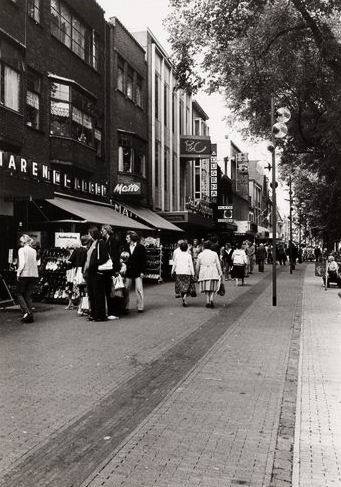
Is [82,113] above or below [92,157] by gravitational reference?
above

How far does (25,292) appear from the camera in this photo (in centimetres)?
1177

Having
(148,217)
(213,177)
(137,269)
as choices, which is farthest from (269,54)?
(213,177)

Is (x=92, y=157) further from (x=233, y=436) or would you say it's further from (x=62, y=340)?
(x=233, y=436)

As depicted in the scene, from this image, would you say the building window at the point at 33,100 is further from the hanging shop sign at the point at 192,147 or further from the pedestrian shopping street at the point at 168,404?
the hanging shop sign at the point at 192,147

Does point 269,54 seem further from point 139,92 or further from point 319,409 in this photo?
point 319,409

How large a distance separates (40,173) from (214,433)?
11271 millimetres

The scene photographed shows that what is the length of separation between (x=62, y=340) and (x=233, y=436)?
513 centimetres

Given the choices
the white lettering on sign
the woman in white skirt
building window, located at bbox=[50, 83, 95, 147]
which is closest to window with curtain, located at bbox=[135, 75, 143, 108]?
the white lettering on sign

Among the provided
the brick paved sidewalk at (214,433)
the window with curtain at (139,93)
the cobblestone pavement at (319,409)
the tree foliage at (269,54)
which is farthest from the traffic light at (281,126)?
the window with curtain at (139,93)

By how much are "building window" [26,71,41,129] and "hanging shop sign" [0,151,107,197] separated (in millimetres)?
1604

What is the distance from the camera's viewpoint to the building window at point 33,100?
1759 centimetres

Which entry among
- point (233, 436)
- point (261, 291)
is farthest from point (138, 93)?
point (233, 436)

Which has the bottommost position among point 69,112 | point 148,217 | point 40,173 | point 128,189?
point 148,217

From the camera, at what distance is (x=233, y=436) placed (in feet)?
15.8
